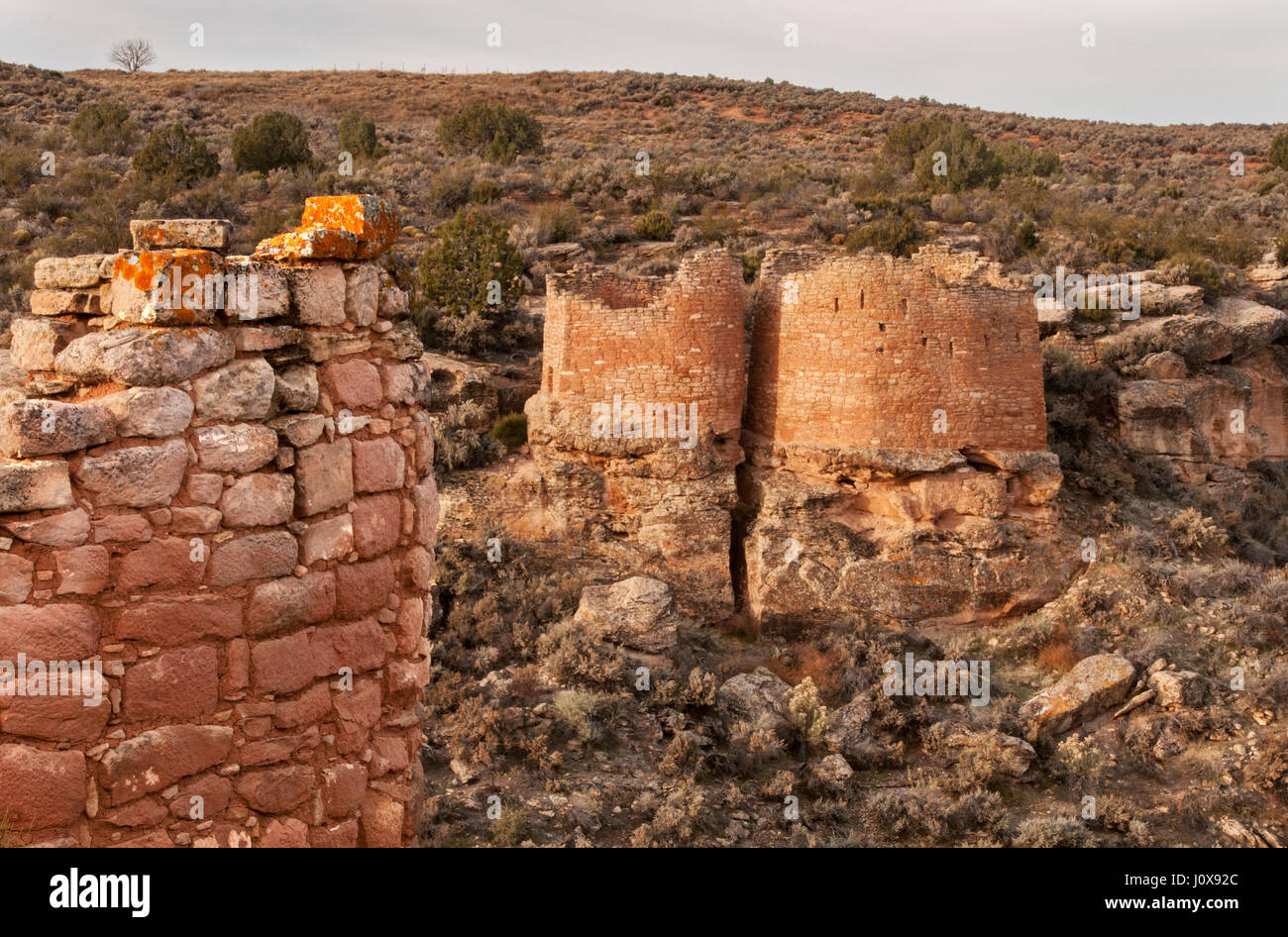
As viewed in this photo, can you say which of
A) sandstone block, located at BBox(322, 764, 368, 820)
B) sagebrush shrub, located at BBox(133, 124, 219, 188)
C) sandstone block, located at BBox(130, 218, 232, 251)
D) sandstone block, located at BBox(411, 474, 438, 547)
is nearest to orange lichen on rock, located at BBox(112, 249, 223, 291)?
sandstone block, located at BBox(130, 218, 232, 251)

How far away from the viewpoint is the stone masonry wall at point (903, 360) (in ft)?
49.8

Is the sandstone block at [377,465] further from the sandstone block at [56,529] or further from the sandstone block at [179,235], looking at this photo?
the sandstone block at [56,529]

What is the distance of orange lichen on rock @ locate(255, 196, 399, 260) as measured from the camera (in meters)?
4.41

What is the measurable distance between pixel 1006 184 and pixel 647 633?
21.9 meters

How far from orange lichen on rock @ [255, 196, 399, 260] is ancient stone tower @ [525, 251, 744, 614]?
10.5 m

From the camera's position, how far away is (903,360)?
1515cm

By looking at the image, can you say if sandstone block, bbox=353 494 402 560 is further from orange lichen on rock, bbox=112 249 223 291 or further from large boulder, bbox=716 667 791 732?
large boulder, bbox=716 667 791 732

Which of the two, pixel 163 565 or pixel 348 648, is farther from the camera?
pixel 348 648

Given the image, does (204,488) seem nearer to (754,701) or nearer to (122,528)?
(122,528)

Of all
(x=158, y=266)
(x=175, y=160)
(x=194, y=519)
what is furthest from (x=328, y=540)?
(x=175, y=160)

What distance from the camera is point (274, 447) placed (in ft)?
13.6

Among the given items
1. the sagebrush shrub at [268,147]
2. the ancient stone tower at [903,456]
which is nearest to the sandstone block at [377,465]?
the ancient stone tower at [903,456]

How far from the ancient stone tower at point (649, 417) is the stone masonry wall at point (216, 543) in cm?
1061

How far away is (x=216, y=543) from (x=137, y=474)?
0.38m
